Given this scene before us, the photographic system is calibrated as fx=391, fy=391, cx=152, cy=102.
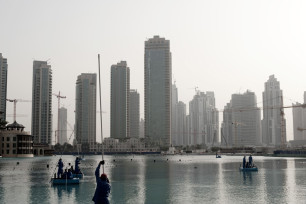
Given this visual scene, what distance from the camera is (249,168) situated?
90312 millimetres

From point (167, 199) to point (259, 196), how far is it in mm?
11535

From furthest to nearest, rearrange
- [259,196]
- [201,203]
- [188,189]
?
[188,189], [259,196], [201,203]

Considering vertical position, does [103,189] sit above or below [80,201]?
above

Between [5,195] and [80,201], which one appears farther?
[5,195]

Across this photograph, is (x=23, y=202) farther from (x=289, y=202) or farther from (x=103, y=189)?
(x=289, y=202)

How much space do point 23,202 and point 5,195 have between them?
22.5 feet

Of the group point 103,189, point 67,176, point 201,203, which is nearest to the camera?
point 103,189

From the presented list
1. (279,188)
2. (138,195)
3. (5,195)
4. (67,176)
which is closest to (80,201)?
(138,195)

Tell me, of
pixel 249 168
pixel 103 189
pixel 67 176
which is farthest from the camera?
pixel 249 168

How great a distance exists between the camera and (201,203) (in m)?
42.0

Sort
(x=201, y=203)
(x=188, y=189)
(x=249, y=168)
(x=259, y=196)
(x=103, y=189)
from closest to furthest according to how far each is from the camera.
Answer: (x=103, y=189) → (x=201, y=203) → (x=259, y=196) → (x=188, y=189) → (x=249, y=168)

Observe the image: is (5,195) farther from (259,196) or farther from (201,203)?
(259,196)

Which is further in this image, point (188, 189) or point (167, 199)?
point (188, 189)

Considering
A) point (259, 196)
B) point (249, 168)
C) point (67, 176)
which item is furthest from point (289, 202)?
point (249, 168)
